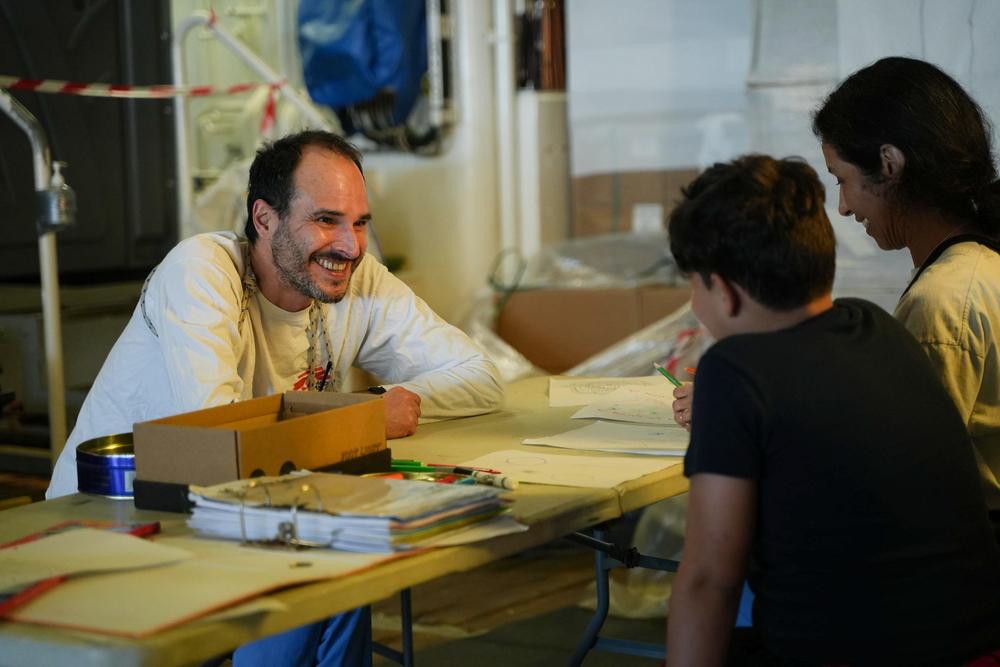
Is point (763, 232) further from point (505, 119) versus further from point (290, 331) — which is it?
point (505, 119)

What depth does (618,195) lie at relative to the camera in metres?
4.91

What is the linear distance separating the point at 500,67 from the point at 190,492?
3798 millimetres

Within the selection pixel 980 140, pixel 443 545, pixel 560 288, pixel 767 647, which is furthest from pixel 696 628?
pixel 560 288

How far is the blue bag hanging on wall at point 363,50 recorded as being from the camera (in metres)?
4.90

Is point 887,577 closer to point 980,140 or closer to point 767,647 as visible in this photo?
point 767,647

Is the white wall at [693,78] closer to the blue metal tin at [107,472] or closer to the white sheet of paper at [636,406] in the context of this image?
the white sheet of paper at [636,406]

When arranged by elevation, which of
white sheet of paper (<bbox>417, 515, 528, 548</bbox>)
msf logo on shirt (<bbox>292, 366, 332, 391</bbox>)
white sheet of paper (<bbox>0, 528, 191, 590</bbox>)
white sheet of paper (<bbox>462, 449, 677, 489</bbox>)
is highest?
msf logo on shirt (<bbox>292, 366, 332, 391</bbox>)

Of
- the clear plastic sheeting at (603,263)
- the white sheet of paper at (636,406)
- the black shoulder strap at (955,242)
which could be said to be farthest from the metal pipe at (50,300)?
the black shoulder strap at (955,242)

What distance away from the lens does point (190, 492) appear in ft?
5.01

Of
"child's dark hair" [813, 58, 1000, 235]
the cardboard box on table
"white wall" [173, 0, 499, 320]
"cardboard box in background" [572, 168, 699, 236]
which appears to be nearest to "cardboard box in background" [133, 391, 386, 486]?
the cardboard box on table

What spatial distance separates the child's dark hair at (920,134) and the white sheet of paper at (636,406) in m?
0.57

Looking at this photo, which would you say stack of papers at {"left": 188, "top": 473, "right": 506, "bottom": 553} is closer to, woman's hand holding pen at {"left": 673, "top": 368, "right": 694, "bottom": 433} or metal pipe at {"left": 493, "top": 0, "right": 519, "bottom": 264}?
woman's hand holding pen at {"left": 673, "top": 368, "right": 694, "bottom": 433}

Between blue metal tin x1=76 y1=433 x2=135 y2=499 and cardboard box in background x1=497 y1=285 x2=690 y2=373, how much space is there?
292 centimetres

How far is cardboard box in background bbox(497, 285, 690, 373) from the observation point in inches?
179
